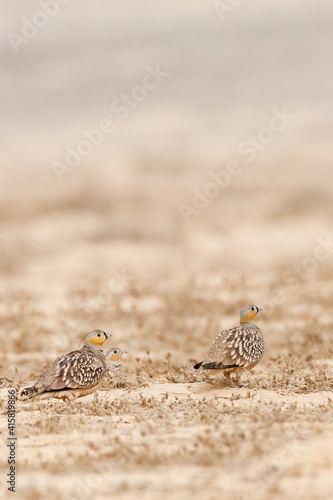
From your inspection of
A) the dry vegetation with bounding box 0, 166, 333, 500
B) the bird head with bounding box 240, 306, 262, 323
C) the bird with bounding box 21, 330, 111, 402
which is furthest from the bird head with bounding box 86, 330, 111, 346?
the bird head with bounding box 240, 306, 262, 323

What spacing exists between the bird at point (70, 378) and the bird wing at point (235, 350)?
1143mm

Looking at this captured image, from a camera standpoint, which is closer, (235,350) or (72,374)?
(72,374)

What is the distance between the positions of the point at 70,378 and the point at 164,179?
96.4 ft

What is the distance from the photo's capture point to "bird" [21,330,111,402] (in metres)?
7.27

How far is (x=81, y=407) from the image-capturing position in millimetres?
7273

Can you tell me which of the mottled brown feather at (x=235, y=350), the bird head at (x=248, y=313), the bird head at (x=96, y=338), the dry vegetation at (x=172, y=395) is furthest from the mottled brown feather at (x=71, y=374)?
the bird head at (x=248, y=313)

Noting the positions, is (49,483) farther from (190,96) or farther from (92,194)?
(190,96)

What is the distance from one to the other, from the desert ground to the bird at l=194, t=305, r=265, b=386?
11.1 inches

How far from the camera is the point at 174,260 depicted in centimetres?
2500

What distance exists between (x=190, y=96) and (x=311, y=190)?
20.1 meters

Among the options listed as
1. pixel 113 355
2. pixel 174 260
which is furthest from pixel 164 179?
pixel 113 355

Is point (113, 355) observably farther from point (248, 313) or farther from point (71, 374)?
point (248, 313)

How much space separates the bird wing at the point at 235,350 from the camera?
7.68 metres

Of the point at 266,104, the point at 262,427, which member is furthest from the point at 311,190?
the point at 262,427
